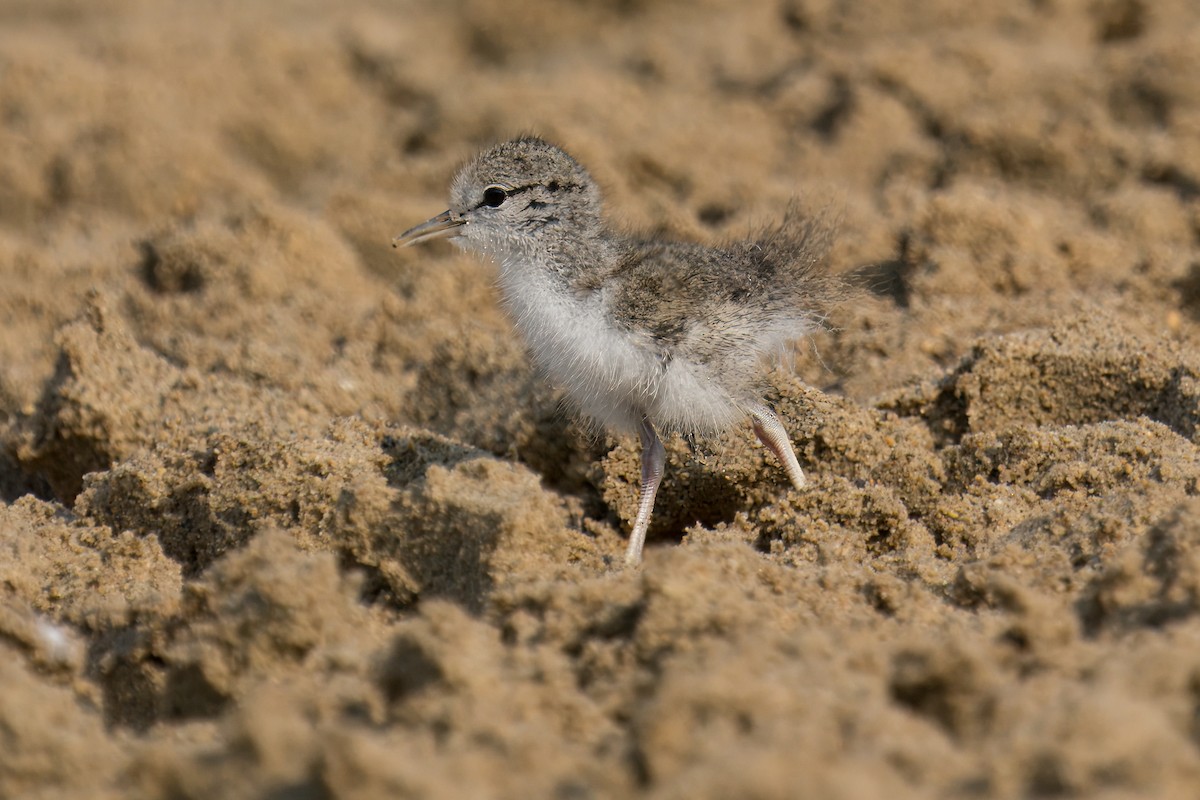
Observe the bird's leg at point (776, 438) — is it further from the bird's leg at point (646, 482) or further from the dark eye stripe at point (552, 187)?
the dark eye stripe at point (552, 187)

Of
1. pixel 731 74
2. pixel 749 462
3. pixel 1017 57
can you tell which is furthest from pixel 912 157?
pixel 749 462

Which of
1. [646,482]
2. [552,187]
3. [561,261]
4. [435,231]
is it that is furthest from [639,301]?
[435,231]

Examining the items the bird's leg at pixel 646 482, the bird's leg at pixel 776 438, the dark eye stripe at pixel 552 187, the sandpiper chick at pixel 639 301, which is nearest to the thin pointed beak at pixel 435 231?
the sandpiper chick at pixel 639 301

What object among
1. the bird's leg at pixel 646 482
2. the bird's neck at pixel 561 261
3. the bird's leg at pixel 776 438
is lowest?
the bird's leg at pixel 646 482

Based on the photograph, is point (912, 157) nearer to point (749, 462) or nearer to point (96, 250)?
point (749, 462)

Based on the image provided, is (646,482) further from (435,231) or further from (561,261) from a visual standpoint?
(435,231)

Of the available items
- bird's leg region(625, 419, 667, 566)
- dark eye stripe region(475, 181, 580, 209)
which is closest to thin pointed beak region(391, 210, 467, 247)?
dark eye stripe region(475, 181, 580, 209)
